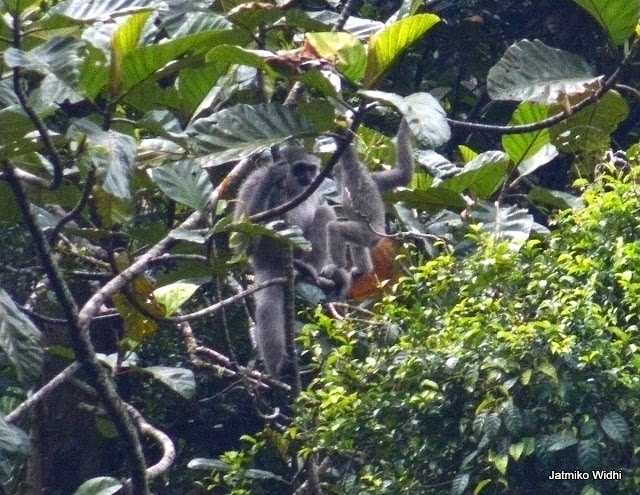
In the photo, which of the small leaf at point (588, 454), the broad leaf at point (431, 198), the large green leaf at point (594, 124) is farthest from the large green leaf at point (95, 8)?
the large green leaf at point (594, 124)

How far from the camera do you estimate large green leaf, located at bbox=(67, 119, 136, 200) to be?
356 cm

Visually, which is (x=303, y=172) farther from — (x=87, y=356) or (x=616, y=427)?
(x=616, y=427)

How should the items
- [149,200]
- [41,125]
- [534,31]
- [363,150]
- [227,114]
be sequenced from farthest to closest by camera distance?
[534,31] < [149,200] < [363,150] < [227,114] < [41,125]

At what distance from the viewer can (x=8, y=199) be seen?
4414 millimetres

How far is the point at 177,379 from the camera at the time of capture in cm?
476

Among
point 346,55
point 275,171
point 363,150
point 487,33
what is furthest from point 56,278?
point 487,33

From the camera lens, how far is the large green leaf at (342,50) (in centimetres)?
400

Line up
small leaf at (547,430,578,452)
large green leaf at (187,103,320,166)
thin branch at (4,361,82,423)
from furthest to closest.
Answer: large green leaf at (187,103,320,166) → thin branch at (4,361,82,423) → small leaf at (547,430,578,452)

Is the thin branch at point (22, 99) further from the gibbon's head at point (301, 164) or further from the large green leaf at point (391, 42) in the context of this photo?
the gibbon's head at point (301, 164)

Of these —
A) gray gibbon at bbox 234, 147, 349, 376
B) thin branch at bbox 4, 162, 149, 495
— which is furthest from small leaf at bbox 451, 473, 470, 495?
gray gibbon at bbox 234, 147, 349, 376

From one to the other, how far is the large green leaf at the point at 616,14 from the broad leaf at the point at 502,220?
0.98 meters

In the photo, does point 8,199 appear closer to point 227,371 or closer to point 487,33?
point 227,371

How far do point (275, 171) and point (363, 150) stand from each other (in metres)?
0.88

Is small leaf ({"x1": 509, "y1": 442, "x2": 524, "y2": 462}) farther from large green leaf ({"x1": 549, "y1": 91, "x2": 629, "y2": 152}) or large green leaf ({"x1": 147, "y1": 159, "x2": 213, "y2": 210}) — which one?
large green leaf ({"x1": 549, "y1": 91, "x2": 629, "y2": 152})
